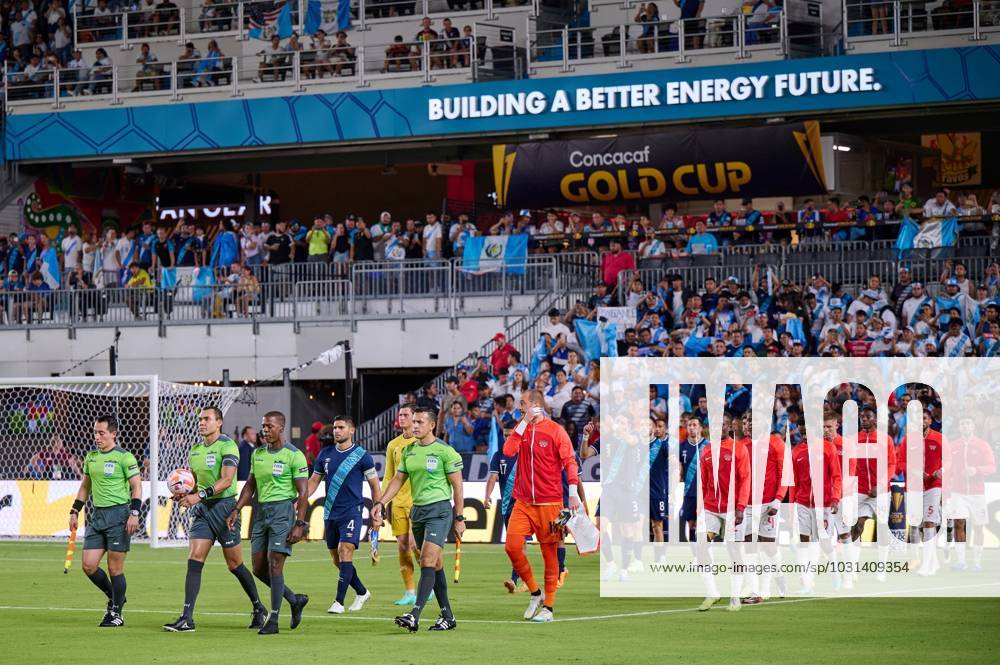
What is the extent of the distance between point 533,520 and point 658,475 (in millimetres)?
5809

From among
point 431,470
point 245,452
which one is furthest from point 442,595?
point 245,452

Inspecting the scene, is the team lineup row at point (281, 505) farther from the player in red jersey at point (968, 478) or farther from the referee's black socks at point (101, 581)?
the player in red jersey at point (968, 478)

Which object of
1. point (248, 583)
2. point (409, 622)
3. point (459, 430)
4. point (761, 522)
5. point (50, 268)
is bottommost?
point (409, 622)

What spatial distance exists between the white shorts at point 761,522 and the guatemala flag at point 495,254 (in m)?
19.0

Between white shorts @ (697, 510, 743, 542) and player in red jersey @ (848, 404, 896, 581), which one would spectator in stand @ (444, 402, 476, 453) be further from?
white shorts @ (697, 510, 743, 542)

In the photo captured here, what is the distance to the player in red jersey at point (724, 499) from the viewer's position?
17234 millimetres

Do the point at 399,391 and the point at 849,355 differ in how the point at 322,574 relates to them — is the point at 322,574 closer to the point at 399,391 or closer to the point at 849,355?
the point at 849,355

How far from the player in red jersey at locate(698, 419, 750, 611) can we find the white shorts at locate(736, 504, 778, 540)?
52 millimetres

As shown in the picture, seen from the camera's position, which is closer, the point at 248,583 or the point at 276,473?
the point at 276,473

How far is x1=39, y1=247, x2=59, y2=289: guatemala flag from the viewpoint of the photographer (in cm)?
4131

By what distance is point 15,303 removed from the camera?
41.0 metres

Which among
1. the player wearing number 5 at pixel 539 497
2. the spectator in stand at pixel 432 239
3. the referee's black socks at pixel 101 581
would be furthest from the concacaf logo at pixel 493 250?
the referee's black socks at pixel 101 581

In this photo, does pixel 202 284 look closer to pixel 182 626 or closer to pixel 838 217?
pixel 838 217

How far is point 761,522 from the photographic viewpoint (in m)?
17.5
